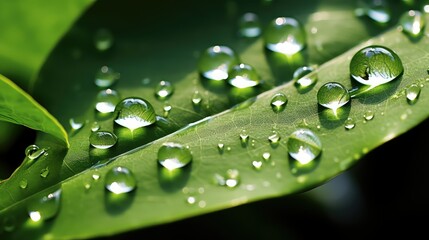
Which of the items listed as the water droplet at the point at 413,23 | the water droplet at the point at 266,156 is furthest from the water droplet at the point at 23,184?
the water droplet at the point at 413,23

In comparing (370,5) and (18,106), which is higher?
(370,5)

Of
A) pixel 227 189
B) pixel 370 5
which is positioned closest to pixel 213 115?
pixel 227 189

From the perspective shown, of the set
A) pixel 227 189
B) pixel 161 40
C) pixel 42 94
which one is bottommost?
pixel 227 189

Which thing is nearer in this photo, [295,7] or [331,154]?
[331,154]

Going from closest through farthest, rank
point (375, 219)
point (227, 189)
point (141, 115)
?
point (227, 189), point (141, 115), point (375, 219)

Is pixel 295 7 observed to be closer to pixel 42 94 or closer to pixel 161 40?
pixel 161 40

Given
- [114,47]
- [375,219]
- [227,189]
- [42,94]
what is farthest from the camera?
[375,219]
